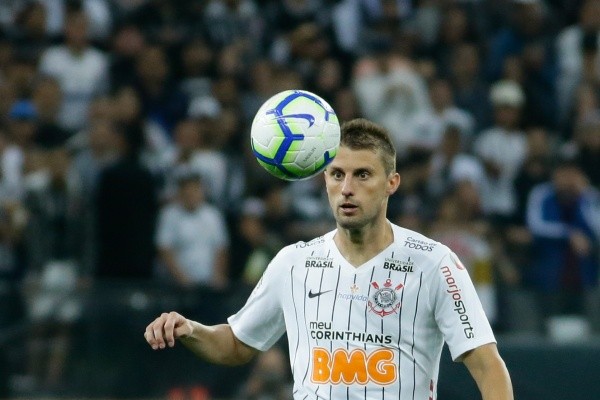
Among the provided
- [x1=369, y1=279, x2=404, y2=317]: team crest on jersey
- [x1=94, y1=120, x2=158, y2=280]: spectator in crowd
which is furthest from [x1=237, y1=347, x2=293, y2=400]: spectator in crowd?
[x1=369, y1=279, x2=404, y2=317]: team crest on jersey

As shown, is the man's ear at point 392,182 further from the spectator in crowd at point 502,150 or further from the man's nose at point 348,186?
the spectator in crowd at point 502,150

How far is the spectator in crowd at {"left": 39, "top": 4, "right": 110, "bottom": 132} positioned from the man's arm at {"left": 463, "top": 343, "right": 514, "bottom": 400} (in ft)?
25.9

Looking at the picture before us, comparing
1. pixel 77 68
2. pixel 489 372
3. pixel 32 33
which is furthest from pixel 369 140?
pixel 32 33

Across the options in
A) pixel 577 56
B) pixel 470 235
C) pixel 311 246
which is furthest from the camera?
pixel 577 56

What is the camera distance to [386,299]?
5.45 metres

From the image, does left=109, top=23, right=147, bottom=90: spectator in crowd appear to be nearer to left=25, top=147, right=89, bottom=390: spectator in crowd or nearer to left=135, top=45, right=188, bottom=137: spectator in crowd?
left=135, top=45, right=188, bottom=137: spectator in crowd

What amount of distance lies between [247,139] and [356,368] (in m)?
7.21

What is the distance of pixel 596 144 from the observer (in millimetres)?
12266

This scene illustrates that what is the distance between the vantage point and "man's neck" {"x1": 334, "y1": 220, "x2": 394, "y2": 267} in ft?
18.3

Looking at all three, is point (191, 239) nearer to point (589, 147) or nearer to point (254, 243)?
point (254, 243)

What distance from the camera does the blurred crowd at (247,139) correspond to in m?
10.9

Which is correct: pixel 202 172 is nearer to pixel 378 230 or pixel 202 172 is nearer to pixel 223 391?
pixel 223 391

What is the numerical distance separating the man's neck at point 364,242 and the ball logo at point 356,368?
17.0 inches

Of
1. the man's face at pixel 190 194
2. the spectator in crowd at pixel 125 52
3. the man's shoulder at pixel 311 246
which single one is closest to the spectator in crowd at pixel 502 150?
the man's face at pixel 190 194
